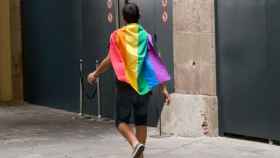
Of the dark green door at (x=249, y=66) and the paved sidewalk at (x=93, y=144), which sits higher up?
the dark green door at (x=249, y=66)

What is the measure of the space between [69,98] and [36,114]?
834 mm

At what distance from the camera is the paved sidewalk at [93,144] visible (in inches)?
359

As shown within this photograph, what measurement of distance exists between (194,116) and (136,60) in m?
3.35

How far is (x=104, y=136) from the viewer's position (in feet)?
36.2

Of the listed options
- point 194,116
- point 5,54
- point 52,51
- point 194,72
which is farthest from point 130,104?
point 5,54

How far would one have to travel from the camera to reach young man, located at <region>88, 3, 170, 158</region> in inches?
289

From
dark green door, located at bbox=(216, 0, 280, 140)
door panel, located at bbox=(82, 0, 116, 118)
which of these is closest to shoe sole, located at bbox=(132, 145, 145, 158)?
dark green door, located at bbox=(216, 0, 280, 140)

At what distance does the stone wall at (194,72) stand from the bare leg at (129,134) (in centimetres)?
327

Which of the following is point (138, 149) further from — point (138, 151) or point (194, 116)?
point (194, 116)

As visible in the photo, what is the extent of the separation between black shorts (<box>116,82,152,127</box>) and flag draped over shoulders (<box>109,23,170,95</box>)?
0.07 meters

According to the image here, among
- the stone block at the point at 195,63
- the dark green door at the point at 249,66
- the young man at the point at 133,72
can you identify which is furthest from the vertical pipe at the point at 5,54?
the young man at the point at 133,72

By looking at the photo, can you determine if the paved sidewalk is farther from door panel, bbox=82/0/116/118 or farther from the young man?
the young man

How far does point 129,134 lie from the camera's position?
285 inches

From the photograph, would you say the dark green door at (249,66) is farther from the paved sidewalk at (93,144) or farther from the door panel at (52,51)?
the door panel at (52,51)
